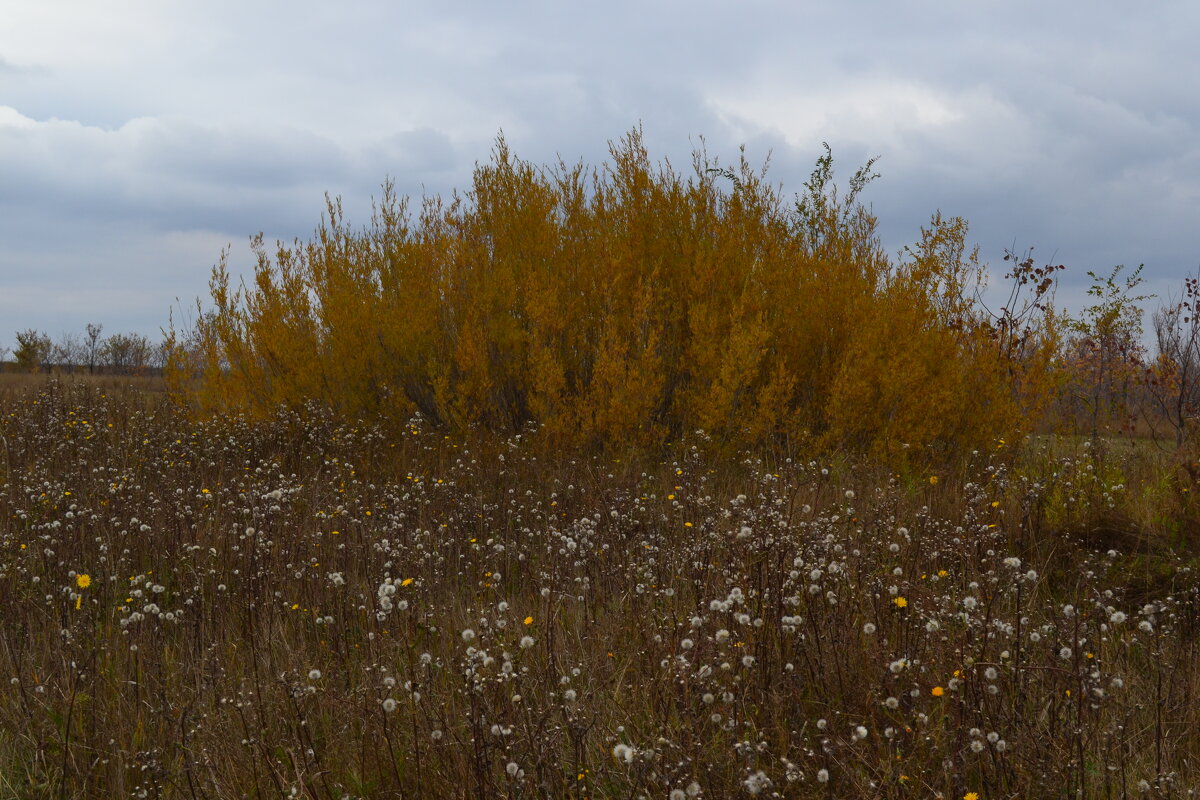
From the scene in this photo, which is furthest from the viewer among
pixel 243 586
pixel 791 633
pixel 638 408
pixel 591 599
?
pixel 638 408

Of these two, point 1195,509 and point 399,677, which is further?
point 1195,509

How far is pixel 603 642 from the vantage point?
315cm

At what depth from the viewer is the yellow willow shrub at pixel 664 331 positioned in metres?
7.74

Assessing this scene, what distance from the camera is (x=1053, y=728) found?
2.33 m

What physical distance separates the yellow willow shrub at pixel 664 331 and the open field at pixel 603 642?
1.31 metres

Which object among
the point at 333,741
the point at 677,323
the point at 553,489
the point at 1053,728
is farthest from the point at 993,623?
the point at 677,323

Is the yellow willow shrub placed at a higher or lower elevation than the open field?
higher

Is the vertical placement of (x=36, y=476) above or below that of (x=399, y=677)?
above

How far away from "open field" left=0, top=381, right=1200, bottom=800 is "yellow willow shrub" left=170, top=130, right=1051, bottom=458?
1.31 meters

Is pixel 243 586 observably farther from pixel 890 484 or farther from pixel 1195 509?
pixel 1195 509

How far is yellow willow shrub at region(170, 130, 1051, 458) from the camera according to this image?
774 centimetres

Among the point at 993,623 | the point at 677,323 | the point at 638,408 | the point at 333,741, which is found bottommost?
the point at 333,741

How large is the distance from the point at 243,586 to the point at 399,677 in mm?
1676

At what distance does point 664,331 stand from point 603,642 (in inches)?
218
